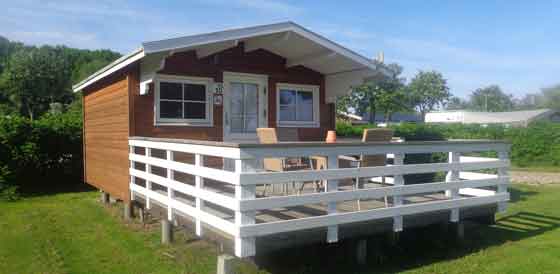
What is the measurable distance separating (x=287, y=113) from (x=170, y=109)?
2.30 meters

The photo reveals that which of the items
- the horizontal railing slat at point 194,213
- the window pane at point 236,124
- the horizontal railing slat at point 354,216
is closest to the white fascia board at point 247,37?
the window pane at point 236,124

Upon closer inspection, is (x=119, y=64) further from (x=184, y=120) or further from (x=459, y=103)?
(x=459, y=103)

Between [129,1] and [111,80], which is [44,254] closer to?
[111,80]

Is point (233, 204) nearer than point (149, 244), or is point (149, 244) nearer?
point (233, 204)

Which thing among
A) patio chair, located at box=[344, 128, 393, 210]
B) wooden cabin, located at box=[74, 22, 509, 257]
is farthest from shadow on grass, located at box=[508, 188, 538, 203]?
patio chair, located at box=[344, 128, 393, 210]

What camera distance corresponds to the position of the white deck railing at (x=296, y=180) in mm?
4062

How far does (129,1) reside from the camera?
1045 cm

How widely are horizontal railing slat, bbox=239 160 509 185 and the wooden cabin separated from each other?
13 millimetres

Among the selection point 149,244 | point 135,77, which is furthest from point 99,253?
point 135,77

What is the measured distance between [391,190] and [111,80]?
5477 mm

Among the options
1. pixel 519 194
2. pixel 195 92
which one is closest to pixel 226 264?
pixel 195 92

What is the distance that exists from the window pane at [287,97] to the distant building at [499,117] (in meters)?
35.9

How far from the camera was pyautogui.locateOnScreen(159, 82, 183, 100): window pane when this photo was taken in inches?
286

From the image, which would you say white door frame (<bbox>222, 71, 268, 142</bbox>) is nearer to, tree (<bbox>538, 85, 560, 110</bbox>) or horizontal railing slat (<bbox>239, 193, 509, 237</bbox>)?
horizontal railing slat (<bbox>239, 193, 509, 237</bbox>)
